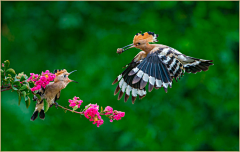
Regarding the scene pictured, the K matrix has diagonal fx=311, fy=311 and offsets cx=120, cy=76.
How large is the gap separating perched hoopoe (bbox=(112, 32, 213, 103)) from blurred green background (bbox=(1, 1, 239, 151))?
2.06 m

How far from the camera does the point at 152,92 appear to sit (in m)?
4.94

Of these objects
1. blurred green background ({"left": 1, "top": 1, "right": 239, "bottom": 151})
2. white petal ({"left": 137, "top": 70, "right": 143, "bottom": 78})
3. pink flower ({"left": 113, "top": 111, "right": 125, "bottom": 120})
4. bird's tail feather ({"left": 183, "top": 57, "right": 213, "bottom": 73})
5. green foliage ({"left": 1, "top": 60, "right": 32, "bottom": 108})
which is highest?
blurred green background ({"left": 1, "top": 1, "right": 239, "bottom": 151})

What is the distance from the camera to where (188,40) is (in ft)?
15.3

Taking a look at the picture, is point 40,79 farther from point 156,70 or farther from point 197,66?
point 197,66

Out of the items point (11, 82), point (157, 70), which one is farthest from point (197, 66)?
point (11, 82)

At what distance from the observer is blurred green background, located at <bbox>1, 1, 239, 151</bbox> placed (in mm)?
4793

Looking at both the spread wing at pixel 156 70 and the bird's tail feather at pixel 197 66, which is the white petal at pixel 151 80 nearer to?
the spread wing at pixel 156 70

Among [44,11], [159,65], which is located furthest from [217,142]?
[44,11]

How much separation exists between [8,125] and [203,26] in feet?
11.2

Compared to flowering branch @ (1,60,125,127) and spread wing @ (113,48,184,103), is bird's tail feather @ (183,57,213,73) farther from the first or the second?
flowering branch @ (1,60,125,127)

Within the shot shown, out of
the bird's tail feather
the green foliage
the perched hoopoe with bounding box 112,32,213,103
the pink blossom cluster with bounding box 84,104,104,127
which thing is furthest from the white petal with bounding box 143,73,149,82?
the green foliage

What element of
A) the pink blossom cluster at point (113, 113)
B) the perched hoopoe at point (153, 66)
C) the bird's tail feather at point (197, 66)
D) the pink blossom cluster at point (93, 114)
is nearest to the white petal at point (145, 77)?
the perched hoopoe at point (153, 66)

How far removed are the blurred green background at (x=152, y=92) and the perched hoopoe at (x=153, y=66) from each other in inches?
81.0

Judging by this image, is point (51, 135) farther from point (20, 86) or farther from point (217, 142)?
point (20, 86)
